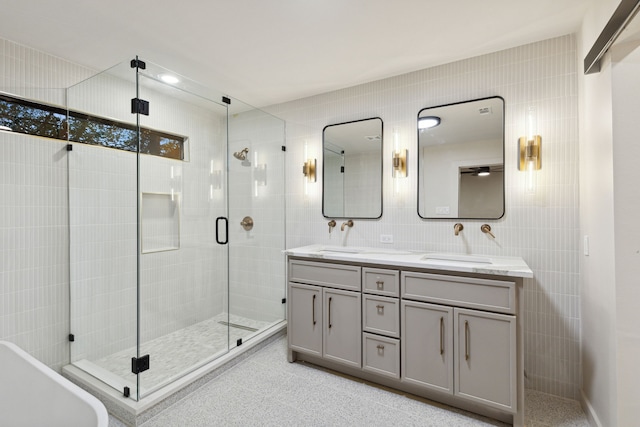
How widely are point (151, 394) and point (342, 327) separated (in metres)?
1.41

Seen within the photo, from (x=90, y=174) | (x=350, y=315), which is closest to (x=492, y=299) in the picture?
(x=350, y=315)

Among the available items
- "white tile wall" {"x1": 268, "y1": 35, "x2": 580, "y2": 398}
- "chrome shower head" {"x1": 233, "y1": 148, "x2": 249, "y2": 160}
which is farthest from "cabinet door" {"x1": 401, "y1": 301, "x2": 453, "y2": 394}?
"chrome shower head" {"x1": 233, "y1": 148, "x2": 249, "y2": 160}

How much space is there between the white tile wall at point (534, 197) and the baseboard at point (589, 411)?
0.09m

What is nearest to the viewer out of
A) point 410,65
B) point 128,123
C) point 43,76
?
point 128,123

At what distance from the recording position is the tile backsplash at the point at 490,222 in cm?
208

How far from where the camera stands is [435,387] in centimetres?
197

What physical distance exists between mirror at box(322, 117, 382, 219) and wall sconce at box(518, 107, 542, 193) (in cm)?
113

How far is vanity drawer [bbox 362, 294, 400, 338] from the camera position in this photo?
2129 mm

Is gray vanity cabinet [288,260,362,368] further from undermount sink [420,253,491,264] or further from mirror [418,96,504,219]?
mirror [418,96,504,219]

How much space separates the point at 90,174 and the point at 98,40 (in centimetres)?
100

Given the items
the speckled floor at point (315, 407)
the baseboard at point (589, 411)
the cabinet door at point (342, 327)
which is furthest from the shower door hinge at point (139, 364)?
the baseboard at point (589, 411)

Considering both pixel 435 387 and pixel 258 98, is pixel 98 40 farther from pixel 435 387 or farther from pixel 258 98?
pixel 435 387

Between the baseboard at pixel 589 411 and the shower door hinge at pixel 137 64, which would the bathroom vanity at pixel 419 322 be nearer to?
the baseboard at pixel 589 411

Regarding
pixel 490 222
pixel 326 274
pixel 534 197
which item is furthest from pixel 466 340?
pixel 534 197
